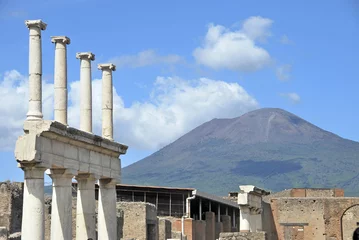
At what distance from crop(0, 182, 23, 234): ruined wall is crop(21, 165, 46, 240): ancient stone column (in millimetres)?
16357

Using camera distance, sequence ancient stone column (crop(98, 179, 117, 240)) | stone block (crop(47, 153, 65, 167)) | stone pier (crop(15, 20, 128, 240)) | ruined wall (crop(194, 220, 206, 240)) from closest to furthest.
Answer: stone pier (crop(15, 20, 128, 240)) → stone block (crop(47, 153, 65, 167)) → ancient stone column (crop(98, 179, 117, 240)) → ruined wall (crop(194, 220, 206, 240))

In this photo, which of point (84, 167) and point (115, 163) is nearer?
point (84, 167)

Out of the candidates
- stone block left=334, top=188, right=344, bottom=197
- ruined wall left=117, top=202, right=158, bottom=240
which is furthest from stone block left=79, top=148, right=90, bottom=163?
stone block left=334, top=188, right=344, bottom=197

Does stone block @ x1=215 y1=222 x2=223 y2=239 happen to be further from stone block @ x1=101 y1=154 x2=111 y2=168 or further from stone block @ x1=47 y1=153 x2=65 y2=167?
stone block @ x1=47 y1=153 x2=65 y2=167

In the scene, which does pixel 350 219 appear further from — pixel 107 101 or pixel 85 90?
pixel 85 90

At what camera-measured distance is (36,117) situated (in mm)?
27062

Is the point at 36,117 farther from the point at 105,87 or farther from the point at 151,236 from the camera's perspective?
the point at 151,236

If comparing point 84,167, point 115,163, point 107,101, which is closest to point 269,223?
point 115,163

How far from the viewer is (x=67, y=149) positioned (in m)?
28.8

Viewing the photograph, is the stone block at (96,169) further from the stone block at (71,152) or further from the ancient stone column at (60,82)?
the ancient stone column at (60,82)

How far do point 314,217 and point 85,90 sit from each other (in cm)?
3456

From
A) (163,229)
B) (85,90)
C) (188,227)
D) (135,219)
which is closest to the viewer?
(85,90)

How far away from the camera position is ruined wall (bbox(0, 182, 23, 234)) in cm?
4273

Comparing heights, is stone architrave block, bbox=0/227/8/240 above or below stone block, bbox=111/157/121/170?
below
